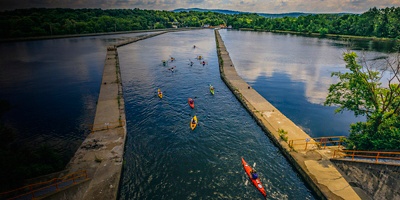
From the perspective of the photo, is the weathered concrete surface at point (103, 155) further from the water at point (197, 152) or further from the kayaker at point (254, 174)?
the kayaker at point (254, 174)

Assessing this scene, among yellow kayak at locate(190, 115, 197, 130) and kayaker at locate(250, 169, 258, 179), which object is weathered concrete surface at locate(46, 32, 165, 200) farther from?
kayaker at locate(250, 169, 258, 179)

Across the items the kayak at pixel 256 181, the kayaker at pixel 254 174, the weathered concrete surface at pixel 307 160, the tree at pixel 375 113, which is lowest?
the kayak at pixel 256 181

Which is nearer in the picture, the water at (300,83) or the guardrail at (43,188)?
the guardrail at (43,188)

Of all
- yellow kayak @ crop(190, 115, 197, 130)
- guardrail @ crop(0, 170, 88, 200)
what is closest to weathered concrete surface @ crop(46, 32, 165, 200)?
guardrail @ crop(0, 170, 88, 200)

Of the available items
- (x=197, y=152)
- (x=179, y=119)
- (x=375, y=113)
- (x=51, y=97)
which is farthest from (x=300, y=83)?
(x=51, y=97)

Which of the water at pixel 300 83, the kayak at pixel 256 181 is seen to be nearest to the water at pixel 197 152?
the kayak at pixel 256 181
